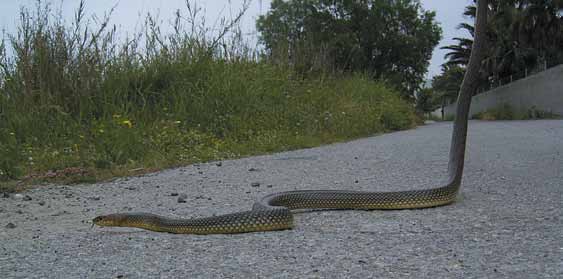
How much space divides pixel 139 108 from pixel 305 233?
5.84 metres

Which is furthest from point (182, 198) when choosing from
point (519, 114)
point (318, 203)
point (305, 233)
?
point (519, 114)

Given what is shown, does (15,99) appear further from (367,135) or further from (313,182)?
(367,135)

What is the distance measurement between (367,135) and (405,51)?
30612 mm

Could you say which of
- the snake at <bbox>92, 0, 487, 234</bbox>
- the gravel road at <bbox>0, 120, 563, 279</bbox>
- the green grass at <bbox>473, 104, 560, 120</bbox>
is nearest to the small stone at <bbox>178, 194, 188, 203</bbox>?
the gravel road at <bbox>0, 120, 563, 279</bbox>

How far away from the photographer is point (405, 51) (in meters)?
41.4

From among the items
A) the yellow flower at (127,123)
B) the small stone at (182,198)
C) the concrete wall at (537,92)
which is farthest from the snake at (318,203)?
the concrete wall at (537,92)

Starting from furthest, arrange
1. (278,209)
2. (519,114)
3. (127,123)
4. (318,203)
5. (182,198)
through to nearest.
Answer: (519,114)
(127,123)
(182,198)
(318,203)
(278,209)

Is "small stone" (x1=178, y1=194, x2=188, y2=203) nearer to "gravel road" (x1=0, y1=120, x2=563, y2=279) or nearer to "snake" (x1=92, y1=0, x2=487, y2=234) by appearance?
"gravel road" (x1=0, y1=120, x2=563, y2=279)

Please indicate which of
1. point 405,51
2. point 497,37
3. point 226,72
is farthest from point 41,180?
point 497,37

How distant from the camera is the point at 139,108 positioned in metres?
8.60

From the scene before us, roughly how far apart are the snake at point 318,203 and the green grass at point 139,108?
2.64 metres

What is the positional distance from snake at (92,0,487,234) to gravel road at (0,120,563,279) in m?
0.08

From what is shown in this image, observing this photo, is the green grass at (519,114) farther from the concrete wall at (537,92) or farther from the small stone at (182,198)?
the small stone at (182,198)

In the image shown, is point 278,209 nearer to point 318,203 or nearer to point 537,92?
point 318,203
